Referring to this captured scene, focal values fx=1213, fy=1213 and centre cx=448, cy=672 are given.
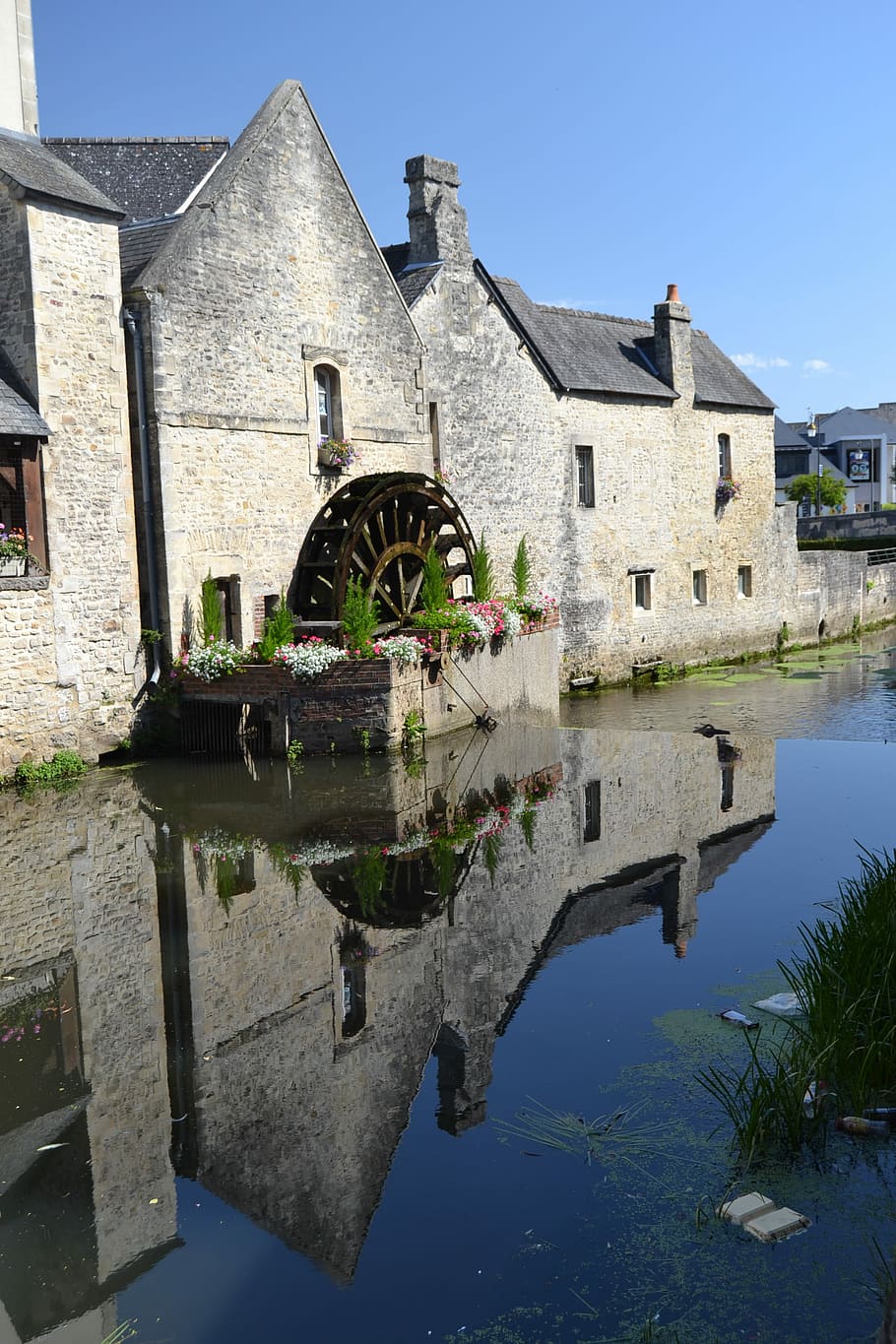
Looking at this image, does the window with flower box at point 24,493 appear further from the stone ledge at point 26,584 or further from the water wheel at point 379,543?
the water wheel at point 379,543

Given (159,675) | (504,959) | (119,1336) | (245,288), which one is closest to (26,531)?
(159,675)

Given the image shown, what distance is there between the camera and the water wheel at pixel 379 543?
47.3 feet

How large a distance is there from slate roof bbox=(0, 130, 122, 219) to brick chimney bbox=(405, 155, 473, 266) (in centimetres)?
602

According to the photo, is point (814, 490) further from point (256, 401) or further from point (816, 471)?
point (256, 401)

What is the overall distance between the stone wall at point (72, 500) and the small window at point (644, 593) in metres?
11.1

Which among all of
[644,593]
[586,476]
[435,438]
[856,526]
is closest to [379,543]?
[435,438]

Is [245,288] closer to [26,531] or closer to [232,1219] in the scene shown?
[26,531]

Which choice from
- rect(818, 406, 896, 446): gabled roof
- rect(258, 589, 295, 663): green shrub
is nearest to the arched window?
rect(258, 589, 295, 663): green shrub

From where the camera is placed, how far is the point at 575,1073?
215 inches

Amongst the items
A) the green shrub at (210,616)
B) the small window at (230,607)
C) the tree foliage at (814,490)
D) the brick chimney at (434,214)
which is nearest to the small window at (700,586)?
the brick chimney at (434,214)

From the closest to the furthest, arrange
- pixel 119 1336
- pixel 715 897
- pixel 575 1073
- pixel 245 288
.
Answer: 1. pixel 119 1336
2. pixel 575 1073
3. pixel 715 897
4. pixel 245 288

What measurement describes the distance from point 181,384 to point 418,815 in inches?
236

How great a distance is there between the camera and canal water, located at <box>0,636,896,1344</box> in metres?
3.96

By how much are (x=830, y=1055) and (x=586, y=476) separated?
1645cm
